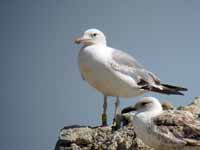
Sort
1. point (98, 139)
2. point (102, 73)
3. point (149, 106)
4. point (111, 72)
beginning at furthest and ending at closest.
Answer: point (111, 72) → point (102, 73) → point (98, 139) → point (149, 106)

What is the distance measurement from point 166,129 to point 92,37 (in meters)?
4.65

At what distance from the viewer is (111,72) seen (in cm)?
1525

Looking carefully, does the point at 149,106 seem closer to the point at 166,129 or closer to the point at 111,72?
the point at 166,129

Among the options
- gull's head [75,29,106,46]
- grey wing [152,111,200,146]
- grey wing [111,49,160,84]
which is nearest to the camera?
grey wing [152,111,200,146]

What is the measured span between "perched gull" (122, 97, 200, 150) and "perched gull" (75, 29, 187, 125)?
2.90 metres

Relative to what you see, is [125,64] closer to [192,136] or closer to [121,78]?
[121,78]

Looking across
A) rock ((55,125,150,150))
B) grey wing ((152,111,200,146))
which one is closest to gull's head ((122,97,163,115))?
grey wing ((152,111,200,146))

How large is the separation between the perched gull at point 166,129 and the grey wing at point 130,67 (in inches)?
126

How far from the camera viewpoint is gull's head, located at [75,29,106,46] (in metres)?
15.7

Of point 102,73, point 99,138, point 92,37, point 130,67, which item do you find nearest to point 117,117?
point 99,138

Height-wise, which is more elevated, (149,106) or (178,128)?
(149,106)

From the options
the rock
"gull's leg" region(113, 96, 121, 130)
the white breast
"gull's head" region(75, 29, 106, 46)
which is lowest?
the rock

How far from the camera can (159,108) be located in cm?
1253

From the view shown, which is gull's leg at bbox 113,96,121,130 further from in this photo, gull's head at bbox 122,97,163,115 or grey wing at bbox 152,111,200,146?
grey wing at bbox 152,111,200,146
